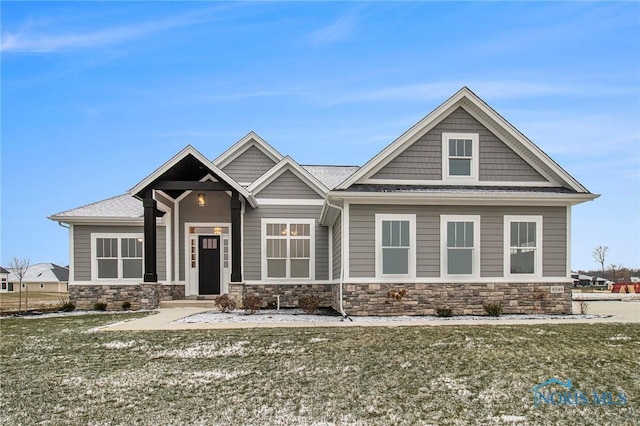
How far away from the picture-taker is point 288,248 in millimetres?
17359

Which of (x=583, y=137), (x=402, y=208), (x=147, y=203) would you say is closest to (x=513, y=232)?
(x=402, y=208)

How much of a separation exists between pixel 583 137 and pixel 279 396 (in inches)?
719

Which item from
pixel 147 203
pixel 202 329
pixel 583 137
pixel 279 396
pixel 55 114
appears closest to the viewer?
pixel 279 396

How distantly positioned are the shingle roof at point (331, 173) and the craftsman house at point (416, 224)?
2.12 m

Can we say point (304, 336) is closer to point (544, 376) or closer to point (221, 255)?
point (544, 376)

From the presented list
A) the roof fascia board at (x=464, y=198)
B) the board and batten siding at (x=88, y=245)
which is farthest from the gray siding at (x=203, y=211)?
the roof fascia board at (x=464, y=198)

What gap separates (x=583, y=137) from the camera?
2009 cm

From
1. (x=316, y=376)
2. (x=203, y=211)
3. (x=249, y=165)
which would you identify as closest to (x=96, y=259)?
(x=203, y=211)

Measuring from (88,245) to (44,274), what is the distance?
45.3 meters

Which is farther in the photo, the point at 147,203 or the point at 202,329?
the point at 147,203

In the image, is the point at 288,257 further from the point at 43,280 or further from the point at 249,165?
the point at 43,280

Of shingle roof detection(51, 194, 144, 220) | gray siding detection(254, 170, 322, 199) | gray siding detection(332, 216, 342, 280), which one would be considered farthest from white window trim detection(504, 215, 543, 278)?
shingle roof detection(51, 194, 144, 220)

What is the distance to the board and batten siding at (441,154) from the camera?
47.3ft

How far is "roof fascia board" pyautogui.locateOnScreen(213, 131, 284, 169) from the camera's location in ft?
61.7
